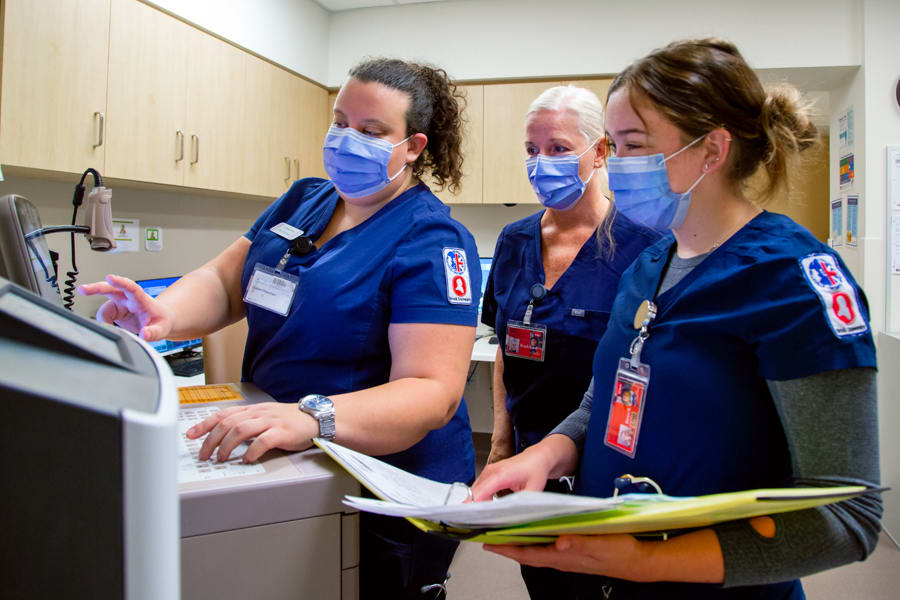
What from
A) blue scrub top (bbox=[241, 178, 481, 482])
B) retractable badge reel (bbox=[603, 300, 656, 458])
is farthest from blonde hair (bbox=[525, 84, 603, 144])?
retractable badge reel (bbox=[603, 300, 656, 458])

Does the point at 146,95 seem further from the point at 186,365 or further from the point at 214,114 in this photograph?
the point at 186,365

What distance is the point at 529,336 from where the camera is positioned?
1.49m

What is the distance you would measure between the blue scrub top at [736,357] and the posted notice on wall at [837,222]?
10.1ft

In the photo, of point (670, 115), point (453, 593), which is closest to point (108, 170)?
point (453, 593)

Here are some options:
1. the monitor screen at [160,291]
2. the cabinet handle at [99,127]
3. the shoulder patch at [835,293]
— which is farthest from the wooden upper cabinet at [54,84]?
the shoulder patch at [835,293]

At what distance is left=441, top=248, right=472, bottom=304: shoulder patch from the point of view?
0.98 m

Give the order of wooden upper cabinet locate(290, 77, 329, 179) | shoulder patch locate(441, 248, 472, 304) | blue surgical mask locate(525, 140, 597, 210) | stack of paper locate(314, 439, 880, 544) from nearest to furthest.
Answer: stack of paper locate(314, 439, 880, 544), shoulder patch locate(441, 248, 472, 304), blue surgical mask locate(525, 140, 597, 210), wooden upper cabinet locate(290, 77, 329, 179)

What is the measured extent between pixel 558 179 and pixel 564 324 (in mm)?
374

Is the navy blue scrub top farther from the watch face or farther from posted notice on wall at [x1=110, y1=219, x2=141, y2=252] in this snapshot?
posted notice on wall at [x1=110, y1=219, x2=141, y2=252]

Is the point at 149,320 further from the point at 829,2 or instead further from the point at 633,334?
the point at 829,2

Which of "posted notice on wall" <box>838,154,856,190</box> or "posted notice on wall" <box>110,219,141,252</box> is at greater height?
"posted notice on wall" <box>838,154,856,190</box>

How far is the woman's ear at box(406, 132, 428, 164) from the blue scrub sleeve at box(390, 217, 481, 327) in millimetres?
214

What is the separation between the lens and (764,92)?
34.9 inches

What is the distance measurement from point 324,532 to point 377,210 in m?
0.61
